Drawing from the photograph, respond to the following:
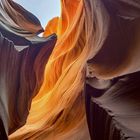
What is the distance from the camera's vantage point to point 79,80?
503 centimetres

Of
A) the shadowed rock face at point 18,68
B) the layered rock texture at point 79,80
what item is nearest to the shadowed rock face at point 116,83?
the layered rock texture at point 79,80

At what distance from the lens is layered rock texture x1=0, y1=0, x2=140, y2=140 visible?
8.79 ft

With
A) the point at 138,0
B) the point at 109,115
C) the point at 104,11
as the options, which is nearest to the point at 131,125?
the point at 109,115

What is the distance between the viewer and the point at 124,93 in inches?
107

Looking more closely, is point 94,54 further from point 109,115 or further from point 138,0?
point 109,115

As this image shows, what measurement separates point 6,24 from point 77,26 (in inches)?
115

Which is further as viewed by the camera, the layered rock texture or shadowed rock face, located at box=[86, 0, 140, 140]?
the layered rock texture

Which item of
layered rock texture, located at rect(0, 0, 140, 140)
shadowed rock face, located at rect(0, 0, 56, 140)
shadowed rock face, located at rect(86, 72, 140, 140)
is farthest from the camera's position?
shadowed rock face, located at rect(0, 0, 56, 140)

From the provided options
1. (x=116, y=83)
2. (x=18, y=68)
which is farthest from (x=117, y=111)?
(x=18, y=68)

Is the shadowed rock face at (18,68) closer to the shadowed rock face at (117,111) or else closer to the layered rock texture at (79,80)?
the layered rock texture at (79,80)

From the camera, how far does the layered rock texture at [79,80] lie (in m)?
2.68

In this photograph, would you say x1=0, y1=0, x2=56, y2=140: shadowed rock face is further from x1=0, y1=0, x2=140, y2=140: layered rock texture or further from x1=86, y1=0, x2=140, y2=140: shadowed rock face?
x1=86, y1=0, x2=140, y2=140: shadowed rock face

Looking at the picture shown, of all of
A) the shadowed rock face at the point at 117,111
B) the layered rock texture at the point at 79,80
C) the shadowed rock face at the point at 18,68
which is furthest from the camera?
the shadowed rock face at the point at 18,68

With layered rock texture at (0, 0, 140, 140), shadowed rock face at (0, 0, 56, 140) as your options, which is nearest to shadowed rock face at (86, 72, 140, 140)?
layered rock texture at (0, 0, 140, 140)
